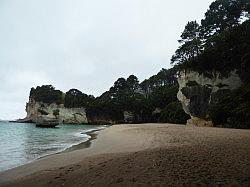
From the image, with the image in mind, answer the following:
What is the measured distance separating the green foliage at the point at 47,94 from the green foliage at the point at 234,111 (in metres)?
99.2

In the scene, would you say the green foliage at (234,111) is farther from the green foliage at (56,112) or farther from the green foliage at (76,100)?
the green foliage at (56,112)

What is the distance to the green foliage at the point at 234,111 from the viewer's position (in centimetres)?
2645

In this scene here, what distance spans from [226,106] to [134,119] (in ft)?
229

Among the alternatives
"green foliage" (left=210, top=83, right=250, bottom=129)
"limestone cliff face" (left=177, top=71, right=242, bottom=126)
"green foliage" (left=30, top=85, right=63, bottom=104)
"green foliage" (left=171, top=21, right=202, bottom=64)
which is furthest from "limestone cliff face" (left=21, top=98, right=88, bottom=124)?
"green foliage" (left=210, top=83, right=250, bottom=129)

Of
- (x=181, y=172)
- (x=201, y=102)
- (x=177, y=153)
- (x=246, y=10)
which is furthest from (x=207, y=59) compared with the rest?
(x=181, y=172)

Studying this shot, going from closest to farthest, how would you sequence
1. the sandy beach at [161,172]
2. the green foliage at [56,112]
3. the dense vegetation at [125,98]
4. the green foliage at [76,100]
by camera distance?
1. the sandy beach at [161,172]
2. the dense vegetation at [125,98]
3. the green foliage at [76,100]
4. the green foliage at [56,112]

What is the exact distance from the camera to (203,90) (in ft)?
126

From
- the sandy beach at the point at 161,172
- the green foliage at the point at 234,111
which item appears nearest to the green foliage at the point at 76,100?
the green foliage at the point at 234,111

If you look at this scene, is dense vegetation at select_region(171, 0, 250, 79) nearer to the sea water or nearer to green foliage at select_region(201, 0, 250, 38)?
green foliage at select_region(201, 0, 250, 38)

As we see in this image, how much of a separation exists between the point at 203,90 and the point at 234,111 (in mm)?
10356

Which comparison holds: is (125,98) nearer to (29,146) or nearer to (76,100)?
(76,100)

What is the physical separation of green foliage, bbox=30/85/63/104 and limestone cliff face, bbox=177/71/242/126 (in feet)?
295

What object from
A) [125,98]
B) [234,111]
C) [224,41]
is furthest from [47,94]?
[234,111]

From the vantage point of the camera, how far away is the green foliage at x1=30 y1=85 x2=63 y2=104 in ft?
409
